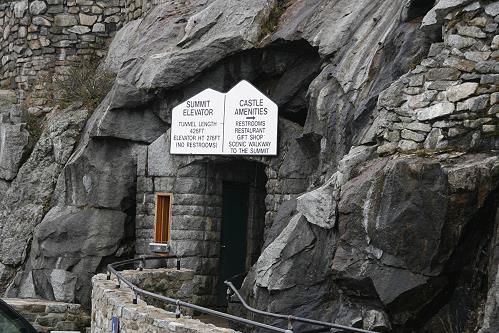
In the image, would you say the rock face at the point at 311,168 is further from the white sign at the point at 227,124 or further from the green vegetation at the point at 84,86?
the green vegetation at the point at 84,86

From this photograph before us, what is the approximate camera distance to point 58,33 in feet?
73.4

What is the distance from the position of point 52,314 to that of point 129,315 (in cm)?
681

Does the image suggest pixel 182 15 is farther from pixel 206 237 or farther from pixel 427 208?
pixel 427 208

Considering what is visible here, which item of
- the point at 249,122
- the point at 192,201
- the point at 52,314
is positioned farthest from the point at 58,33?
the point at 52,314

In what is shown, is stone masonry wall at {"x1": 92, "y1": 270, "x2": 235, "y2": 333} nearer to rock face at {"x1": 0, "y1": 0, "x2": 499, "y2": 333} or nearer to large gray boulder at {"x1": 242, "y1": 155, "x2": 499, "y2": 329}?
rock face at {"x1": 0, "y1": 0, "x2": 499, "y2": 333}

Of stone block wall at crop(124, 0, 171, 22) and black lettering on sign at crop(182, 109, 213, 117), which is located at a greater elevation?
stone block wall at crop(124, 0, 171, 22)

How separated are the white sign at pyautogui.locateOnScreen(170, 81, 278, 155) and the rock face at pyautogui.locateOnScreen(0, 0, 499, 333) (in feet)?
0.86

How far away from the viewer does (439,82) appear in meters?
11.0

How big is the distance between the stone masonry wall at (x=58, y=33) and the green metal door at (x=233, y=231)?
592 cm

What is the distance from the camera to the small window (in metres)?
17.7

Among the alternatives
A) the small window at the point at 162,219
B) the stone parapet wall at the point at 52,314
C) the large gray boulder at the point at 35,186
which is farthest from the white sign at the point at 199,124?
the stone parapet wall at the point at 52,314

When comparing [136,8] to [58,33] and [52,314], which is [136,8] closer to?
[58,33]

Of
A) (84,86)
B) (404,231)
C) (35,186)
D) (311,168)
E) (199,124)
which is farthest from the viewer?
(84,86)

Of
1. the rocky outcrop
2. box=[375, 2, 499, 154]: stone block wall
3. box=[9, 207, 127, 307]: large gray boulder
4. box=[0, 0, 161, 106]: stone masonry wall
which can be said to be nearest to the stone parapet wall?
box=[9, 207, 127, 307]: large gray boulder
